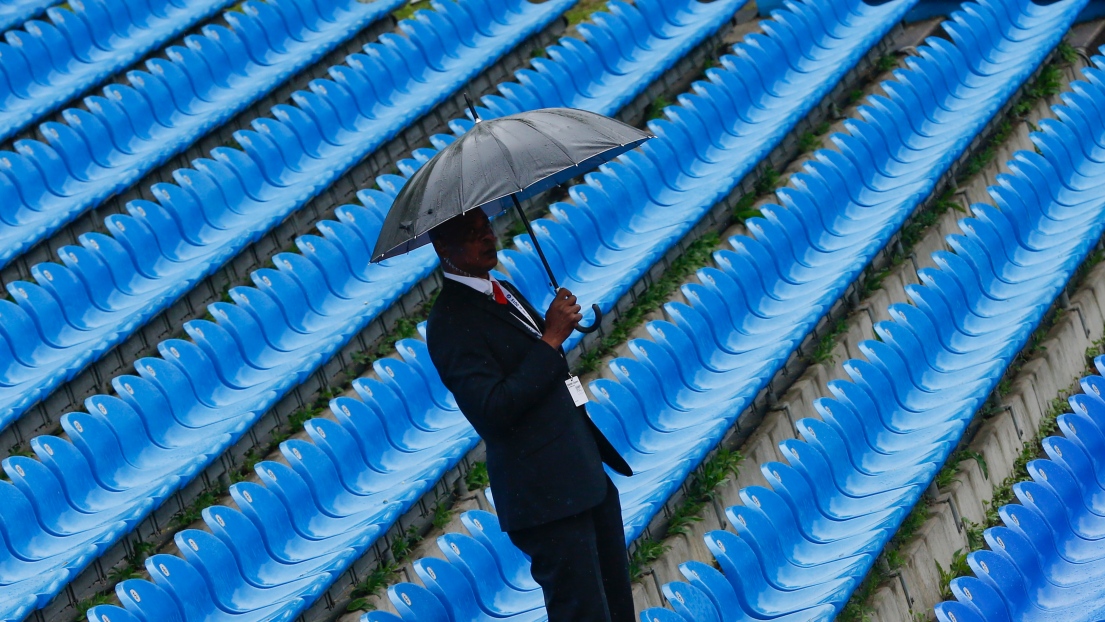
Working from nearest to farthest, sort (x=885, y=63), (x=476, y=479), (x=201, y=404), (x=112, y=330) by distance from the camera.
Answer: (x=476, y=479) → (x=201, y=404) → (x=112, y=330) → (x=885, y=63)

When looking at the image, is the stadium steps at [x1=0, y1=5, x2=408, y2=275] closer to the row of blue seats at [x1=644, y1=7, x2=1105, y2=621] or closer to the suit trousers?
the row of blue seats at [x1=644, y1=7, x2=1105, y2=621]

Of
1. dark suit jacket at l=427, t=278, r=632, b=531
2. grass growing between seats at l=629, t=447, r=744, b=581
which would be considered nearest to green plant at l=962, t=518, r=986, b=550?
grass growing between seats at l=629, t=447, r=744, b=581

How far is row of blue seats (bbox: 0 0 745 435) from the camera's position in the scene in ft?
13.9

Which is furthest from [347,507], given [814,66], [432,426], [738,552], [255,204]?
[814,66]

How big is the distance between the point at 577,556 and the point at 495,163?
678 mm

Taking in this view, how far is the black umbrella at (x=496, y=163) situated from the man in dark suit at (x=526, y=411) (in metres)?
0.06

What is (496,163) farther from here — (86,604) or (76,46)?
(76,46)

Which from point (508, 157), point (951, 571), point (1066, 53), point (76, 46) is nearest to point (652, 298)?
point (951, 571)

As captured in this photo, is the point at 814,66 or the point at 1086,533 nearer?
the point at 1086,533

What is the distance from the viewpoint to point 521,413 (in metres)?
2.28

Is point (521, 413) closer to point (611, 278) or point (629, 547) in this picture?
point (629, 547)

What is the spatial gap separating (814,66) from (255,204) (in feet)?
8.45

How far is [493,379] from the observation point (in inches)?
89.6

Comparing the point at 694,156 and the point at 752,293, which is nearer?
the point at 752,293
